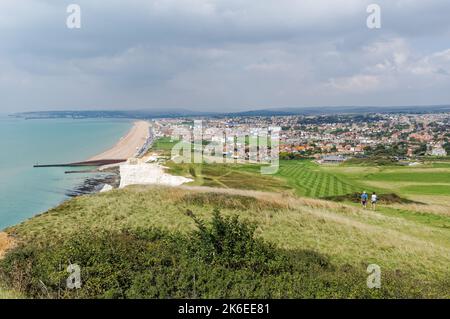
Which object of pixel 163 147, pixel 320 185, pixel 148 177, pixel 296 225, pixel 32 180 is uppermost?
pixel 296 225

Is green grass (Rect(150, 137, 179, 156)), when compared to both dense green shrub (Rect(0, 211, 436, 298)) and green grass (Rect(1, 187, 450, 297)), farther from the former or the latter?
dense green shrub (Rect(0, 211, 436, 298))

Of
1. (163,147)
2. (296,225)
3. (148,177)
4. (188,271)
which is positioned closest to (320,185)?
(148,177)

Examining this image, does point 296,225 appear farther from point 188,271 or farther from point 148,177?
point 148,177

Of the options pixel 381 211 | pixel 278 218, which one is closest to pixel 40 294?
pixel 278 218

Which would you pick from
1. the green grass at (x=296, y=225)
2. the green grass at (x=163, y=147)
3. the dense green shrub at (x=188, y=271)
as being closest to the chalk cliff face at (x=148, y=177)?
the green grass at (x=296, y=225)

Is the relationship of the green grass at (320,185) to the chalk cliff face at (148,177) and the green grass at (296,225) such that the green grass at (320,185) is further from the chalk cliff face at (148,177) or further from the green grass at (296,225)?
the chalk cliff face at (148,177)
